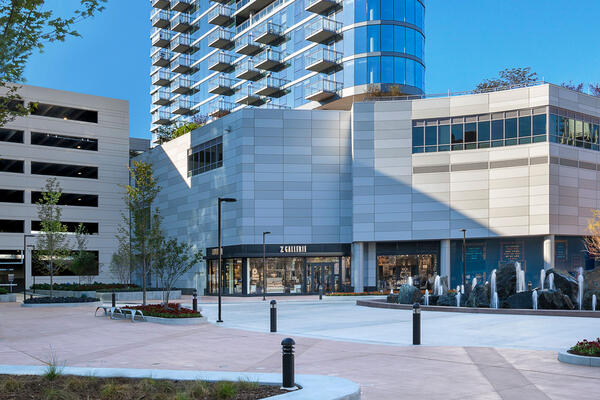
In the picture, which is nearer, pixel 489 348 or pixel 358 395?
pixel 358 395

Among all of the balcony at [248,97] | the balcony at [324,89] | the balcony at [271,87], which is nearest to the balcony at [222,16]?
the balcony at [248,97]

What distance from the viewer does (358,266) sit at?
53125mm

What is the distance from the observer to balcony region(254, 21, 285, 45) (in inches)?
2899

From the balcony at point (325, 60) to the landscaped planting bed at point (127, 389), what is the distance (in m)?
59.2

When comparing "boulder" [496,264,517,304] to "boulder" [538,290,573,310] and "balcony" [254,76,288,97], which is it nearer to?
"boulder" [538,290,573,310]

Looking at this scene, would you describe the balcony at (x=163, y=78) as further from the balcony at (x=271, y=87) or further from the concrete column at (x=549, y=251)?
the concrete column at (x=549, y=251)

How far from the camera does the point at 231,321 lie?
2491 centimetres

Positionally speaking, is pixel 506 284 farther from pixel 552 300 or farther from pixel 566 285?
pixel 552 300

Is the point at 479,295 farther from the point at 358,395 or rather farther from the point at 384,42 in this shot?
→ the point at 384,42

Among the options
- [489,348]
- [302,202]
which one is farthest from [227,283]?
[489,348]

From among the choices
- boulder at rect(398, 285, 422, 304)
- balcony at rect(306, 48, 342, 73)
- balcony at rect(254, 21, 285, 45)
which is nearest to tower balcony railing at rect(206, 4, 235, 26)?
balcony at rect(254, 21, 285, 45)

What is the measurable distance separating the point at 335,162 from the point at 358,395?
46.3 m

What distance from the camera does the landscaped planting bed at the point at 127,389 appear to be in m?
8.61

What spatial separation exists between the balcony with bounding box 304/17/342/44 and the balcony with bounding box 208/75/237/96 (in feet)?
66.9
